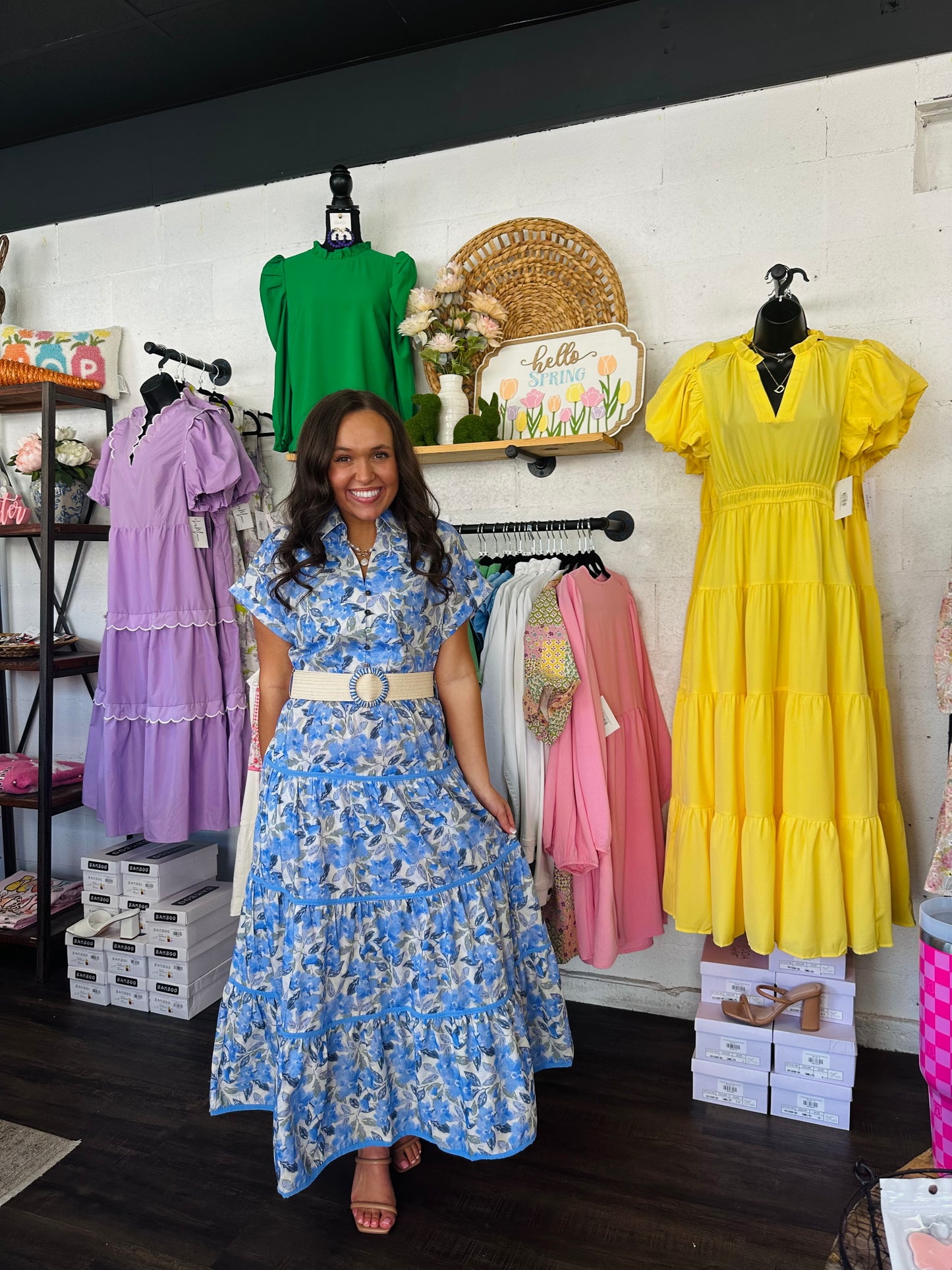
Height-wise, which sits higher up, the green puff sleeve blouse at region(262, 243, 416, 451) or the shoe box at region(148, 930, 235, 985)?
the green puff sleeve blouse at region(262, 243, 416, 451)

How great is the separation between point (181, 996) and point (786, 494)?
2268 mm

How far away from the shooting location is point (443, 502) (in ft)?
9.78

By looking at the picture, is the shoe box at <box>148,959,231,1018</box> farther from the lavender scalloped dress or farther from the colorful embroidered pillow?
the colorful embroidered pillow

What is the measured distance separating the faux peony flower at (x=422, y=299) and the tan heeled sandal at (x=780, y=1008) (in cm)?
208

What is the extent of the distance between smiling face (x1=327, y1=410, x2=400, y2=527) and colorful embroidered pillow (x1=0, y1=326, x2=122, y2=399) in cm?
190

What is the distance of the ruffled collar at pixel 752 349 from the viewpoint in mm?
2156

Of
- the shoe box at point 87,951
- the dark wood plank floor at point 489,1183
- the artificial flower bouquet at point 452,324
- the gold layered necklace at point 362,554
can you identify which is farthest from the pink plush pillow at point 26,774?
the artificial flower bouquet at point 452,324

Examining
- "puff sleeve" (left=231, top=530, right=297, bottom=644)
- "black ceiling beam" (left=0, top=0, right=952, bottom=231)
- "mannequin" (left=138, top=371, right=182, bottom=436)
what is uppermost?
"black ceiling beam" (left=0, top=0, right=952, bottom=231)

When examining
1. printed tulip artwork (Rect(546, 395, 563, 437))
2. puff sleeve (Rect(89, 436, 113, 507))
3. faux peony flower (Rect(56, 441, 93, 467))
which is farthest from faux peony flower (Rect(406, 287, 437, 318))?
faux peony flower (Rect(56, 441, 93, 467))

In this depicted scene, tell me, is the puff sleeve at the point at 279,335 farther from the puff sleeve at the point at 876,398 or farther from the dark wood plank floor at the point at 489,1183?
the dark wood plank floor at the point at 489,1183

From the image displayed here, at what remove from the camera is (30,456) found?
3.21 meters

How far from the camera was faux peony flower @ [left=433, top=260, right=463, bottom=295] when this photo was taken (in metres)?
2.68

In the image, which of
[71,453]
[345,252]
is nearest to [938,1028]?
[345,252]

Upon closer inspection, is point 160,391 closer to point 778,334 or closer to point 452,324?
point 452,324
